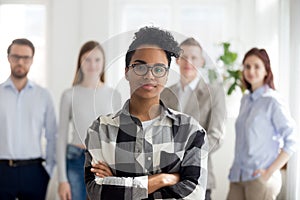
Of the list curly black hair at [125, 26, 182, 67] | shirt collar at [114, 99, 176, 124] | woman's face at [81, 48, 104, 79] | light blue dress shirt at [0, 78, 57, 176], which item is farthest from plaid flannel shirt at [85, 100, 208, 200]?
light blue dress shirt at [0, 78, 57, 176]

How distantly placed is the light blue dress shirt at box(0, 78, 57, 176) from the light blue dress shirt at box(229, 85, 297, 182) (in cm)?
84

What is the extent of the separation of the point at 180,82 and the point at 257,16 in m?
1.43

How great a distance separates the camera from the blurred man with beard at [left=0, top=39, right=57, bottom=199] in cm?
223

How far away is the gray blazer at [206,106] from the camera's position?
1363 millimetres

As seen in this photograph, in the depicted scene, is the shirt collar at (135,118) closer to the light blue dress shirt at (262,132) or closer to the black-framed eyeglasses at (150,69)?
the black-framed eyeglasses at (150,69)

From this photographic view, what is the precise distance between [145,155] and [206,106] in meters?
0.27

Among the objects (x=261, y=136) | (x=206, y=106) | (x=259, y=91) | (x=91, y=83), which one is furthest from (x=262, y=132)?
(x=91, y=83)

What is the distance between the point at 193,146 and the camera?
1.30m

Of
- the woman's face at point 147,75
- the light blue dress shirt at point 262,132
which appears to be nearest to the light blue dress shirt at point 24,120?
the light blue dress shirt at point 262,132

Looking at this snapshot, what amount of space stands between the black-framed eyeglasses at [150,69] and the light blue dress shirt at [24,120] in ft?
3.53

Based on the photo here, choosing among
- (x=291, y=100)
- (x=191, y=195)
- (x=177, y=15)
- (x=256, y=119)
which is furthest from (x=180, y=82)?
(x=177, y=15)

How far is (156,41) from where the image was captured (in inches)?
50.9

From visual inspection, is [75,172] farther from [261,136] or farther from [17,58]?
[261,136]

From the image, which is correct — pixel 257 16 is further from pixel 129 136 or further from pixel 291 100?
pixel 129 136
